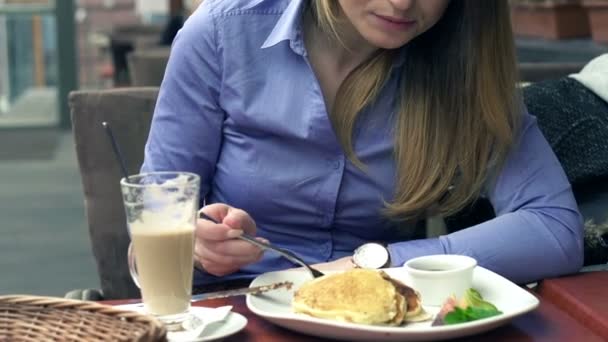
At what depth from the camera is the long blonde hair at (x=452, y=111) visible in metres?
1.67

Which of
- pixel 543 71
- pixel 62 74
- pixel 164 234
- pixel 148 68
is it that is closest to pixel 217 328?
pixel 164 234

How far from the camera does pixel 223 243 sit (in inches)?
55.1

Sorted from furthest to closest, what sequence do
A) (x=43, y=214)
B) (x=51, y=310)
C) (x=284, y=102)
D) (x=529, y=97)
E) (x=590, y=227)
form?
(x=43, y=214) < (x=529, y=97) < (x=590, y=227) < (x=284, y=102) < (x=51, y=310)

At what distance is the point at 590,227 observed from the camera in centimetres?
181

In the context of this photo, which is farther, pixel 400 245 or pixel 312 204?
pixel 312 204

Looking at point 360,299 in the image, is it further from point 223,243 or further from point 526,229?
point 526,229

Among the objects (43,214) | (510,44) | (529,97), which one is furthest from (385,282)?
(43,214)

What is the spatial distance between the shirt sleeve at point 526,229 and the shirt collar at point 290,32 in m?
0.34

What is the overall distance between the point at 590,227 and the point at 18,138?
26.6 ft

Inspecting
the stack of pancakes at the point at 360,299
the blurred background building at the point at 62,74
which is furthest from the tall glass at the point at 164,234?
the blurred background building at the point at 62,74

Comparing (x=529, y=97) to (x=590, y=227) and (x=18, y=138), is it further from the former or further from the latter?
(x=18, y=138)

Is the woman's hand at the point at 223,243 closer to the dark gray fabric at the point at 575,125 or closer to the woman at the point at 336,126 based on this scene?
the woman at the point at 336,126

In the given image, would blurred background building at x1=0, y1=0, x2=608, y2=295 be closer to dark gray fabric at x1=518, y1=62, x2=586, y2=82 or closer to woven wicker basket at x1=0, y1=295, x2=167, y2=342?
dark gray fabric at x1=518, y1=62, x2=586, y2=82

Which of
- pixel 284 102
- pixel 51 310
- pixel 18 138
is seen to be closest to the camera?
pixel 51 310
